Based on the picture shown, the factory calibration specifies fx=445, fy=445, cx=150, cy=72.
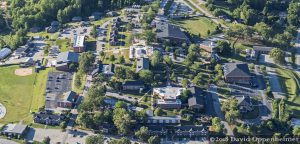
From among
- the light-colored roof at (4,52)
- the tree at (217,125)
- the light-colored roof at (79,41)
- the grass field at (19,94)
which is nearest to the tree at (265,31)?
the tree at (217,125)

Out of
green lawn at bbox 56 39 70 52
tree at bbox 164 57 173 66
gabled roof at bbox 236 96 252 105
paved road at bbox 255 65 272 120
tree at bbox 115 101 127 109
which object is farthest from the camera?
green lawn at bbox 56 39 70 52

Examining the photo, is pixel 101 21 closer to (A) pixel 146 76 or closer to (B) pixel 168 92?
(A) pixel 146 76

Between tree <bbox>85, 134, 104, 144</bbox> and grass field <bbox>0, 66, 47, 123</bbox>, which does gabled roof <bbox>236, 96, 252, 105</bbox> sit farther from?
grass field <bbox>0, 66, 47, 123</bbox>

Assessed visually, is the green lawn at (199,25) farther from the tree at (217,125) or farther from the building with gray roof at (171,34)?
the tree at (217,125)

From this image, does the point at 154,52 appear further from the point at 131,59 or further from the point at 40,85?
the point at 40,85

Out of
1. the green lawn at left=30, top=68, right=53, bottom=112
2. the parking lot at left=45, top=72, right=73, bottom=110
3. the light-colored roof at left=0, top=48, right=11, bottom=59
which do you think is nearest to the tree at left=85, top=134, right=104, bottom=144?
the parking lot at left=45, top=72, right=73, bottom=110

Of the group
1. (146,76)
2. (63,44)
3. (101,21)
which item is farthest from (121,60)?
(101,21)
